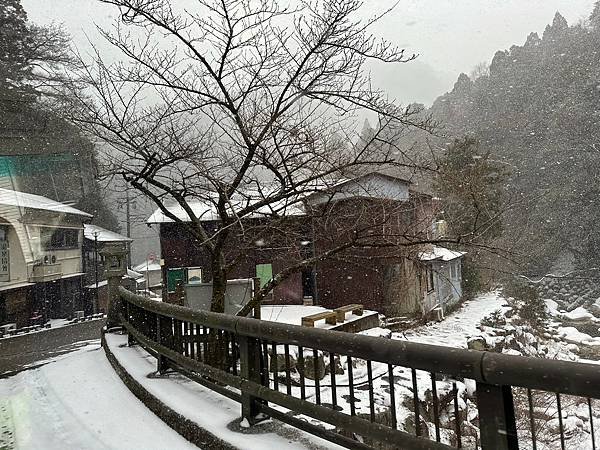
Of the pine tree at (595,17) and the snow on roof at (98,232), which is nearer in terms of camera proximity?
the snow on roof at (98,232)

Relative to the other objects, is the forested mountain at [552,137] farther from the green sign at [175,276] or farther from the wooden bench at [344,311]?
the green sign at [175,276]

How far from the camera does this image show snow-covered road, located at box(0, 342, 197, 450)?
3.26 meters

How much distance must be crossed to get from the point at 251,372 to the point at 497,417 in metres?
1.77

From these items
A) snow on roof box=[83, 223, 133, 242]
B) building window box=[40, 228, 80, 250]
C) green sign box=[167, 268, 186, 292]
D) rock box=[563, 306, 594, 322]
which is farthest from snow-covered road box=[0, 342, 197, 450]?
rock box=[563, 306, 594, 322]

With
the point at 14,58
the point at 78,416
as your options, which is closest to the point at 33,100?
the point at 14,58

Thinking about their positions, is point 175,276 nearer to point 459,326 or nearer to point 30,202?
point 30,202

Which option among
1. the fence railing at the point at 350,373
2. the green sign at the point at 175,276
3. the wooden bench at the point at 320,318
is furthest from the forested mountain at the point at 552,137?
the fence railing at the point at 350,373

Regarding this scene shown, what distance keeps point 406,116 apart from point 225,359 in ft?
13.5

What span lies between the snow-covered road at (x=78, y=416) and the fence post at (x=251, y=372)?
0.47m

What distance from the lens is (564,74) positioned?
1213 inches

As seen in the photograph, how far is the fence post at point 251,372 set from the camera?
296cm

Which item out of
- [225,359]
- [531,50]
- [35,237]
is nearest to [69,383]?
[225,359]

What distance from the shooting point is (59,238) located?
21.2 metres

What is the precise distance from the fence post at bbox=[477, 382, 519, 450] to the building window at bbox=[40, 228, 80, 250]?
69.3ft
